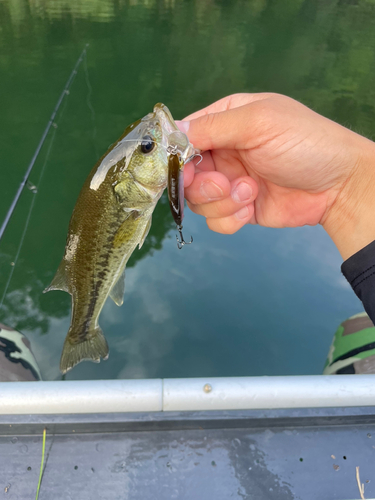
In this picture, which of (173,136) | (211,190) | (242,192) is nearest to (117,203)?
(173,136)

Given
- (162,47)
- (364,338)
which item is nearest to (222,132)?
(364,338)

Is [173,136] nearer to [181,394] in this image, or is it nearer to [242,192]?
[242,192]

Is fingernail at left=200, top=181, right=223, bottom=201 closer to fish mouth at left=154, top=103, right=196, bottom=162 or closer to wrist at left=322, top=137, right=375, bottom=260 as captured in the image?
fish mouth at left=154, top=103, right=196, bottom=162

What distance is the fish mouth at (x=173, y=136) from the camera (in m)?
1.43

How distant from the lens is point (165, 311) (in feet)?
11.7

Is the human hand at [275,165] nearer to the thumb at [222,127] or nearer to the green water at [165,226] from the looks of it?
the thumb at [222,127]

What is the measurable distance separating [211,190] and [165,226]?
2.78 meters

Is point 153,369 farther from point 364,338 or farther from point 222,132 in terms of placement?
point 222,132

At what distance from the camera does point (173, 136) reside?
147 centimetres

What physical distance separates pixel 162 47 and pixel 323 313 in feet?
37.1

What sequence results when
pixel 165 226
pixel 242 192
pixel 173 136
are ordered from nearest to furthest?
pixel 173 136 < pixel 242 192 < pixel 165 226

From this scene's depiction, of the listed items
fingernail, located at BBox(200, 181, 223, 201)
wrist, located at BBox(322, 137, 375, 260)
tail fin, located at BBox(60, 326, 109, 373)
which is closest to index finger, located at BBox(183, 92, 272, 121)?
fingernail, located at BBox(200, 181, 223, 201)

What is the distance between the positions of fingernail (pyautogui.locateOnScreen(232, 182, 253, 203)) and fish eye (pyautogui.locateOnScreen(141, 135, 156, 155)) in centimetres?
62

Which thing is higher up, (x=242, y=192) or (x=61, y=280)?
(x=242, y=192)
